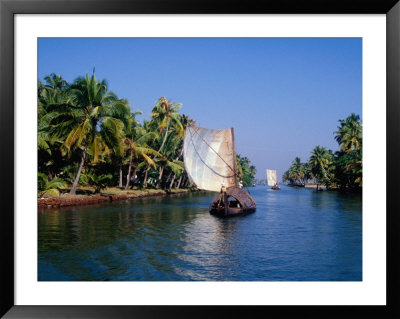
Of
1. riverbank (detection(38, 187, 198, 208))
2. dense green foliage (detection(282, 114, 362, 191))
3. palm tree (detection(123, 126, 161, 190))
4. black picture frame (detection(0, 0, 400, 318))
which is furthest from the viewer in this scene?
dense green foliage (detection(282, 114, 362, 191))

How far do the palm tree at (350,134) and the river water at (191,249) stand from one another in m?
30.0

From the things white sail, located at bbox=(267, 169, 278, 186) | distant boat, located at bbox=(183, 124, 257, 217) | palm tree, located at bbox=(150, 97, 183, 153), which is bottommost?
white sail, located at bbox=(267, 169, 278, 186)

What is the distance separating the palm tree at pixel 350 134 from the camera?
45.1 metres

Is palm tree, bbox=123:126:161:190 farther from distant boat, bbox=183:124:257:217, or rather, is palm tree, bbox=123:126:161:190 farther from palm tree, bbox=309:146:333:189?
palm tree, bbox=309:146:333:189

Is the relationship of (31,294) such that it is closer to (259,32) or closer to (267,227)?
(259,32)

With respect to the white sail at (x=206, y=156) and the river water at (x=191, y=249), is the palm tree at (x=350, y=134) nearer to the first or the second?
the white sail at (x=206, y=156)

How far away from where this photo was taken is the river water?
26.9 feet

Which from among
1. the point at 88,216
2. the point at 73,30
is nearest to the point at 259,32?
the point at 73,30

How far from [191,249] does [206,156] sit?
1609 centimetres

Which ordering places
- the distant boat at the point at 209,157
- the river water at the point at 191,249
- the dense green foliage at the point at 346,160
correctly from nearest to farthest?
the river water at the point at 191,249 < the distant boat at the point at 209,157 < the dense green foliage at the point at 346,160

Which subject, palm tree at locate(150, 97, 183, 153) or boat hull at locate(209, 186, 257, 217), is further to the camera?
palm tree at locate(150, 97, 183, 153)

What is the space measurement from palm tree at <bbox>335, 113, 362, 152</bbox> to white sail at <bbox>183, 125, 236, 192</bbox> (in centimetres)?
2382

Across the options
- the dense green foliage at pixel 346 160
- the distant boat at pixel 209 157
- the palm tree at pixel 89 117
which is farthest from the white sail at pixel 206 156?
the dense green foliage at pixel 346 160

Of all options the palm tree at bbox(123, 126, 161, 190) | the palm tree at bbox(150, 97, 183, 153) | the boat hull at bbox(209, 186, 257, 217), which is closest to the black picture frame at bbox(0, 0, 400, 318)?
the boat hull at bbox(209, 186, 257, 217)
